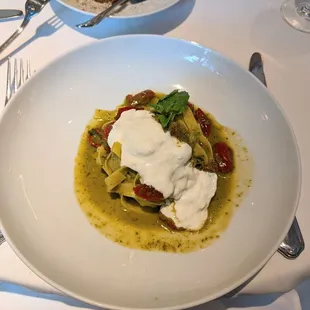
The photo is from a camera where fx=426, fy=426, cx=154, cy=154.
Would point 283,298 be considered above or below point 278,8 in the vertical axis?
below

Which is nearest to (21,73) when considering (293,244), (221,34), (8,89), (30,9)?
(8,89)

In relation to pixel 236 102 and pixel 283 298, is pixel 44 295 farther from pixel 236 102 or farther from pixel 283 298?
pixel 236 102

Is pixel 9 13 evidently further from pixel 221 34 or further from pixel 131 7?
pixel 221 34

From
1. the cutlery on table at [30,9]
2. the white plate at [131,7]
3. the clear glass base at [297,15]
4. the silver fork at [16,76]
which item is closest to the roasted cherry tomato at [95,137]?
the silver fork at [16,76]

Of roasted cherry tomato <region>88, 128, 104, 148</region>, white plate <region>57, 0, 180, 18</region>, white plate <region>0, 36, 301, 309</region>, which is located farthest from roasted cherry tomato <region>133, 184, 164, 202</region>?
white plate <region>57, 0, 180, 18</region>

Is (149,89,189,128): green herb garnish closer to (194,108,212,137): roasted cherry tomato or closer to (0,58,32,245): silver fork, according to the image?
(194,108,212,137): roasted cherry tomato

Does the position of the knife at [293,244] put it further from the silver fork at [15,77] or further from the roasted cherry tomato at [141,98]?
the silver fork at [15,77]

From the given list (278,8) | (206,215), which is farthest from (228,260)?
(278,8)
